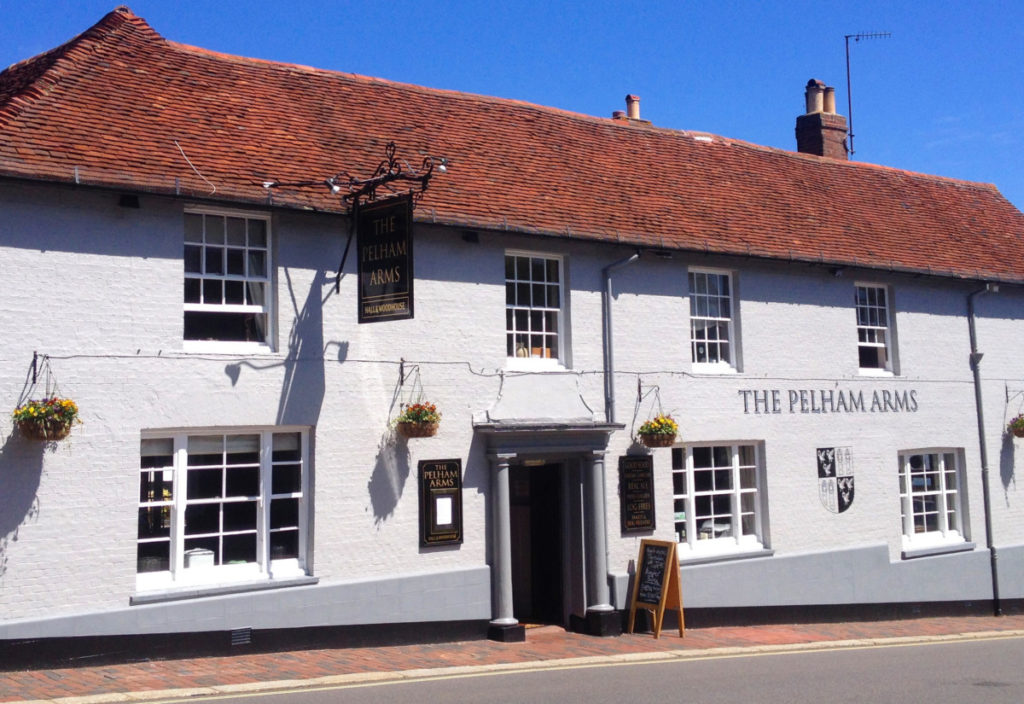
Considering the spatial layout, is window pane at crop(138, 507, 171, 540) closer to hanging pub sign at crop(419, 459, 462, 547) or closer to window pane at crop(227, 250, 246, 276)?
window pane at crop(227, 250, 246, 276)

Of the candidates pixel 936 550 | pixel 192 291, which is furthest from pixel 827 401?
pixel 192 291

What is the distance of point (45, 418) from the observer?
404 inches

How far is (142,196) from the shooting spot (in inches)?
448

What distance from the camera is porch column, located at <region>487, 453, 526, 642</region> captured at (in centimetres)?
1334

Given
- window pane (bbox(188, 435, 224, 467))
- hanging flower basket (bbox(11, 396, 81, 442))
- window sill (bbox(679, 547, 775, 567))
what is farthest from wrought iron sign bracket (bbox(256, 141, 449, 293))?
window sill (bbox(679, 547, 775, 567))

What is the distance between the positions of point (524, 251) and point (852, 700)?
7230 mm

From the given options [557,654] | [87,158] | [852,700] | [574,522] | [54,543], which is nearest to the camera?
[852,700]

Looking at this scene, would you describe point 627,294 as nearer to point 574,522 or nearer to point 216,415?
point 574,522

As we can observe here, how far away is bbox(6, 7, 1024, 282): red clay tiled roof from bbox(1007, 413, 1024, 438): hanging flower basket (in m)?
2.63

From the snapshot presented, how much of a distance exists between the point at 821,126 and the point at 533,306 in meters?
10.9

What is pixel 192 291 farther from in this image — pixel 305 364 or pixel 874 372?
pixel 874 372

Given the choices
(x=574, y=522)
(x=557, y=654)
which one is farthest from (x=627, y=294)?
(x=557, y=654)

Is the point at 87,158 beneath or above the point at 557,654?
above

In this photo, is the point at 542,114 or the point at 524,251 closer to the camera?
the point at 524,251
